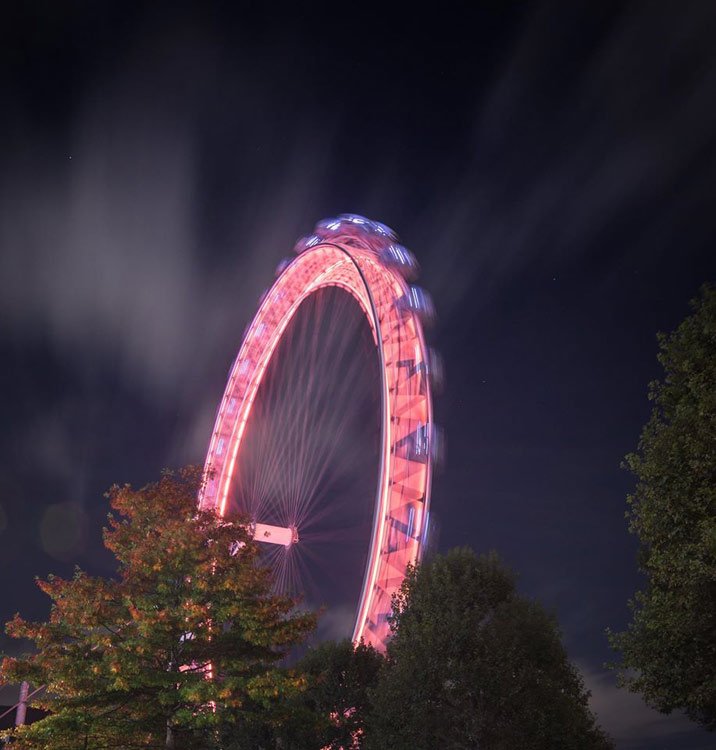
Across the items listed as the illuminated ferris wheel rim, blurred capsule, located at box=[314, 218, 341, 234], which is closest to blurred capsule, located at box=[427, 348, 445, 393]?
the illuminated ferris wheel rim

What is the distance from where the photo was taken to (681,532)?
44.7ft

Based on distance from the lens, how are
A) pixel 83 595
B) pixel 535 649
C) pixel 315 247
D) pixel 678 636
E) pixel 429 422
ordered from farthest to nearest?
pixel 315 247
pixel 429 422
pixel 535 649
pixel 83 595
pixel 678 636

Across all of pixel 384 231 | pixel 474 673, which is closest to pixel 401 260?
pixel 384 231

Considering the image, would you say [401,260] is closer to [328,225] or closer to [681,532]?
[328,225]

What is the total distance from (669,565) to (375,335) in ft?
45.7

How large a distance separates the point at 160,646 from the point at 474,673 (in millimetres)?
8223

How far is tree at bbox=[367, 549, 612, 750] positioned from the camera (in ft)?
63.2

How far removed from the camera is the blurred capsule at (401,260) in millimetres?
27750

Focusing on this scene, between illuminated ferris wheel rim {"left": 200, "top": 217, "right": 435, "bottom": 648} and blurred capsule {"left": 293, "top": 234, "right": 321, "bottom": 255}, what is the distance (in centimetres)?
9

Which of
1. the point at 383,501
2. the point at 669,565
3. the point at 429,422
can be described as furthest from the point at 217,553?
the point at 669,565

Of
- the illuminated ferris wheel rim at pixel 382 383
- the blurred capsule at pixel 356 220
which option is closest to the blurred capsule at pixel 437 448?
the illuminated ferris wheel rim at pixel 382 383

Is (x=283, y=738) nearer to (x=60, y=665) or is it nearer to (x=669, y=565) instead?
(x=60, y=665)

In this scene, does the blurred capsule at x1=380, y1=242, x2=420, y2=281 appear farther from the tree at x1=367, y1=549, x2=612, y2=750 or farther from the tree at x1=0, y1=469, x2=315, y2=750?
the tree at x1=0, y1=469, x2=315, y2=750

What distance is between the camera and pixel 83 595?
710 inches
